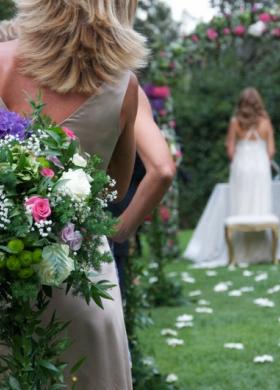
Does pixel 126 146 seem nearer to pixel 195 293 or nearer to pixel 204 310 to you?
pixel 204 310

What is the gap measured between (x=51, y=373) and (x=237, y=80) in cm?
1741

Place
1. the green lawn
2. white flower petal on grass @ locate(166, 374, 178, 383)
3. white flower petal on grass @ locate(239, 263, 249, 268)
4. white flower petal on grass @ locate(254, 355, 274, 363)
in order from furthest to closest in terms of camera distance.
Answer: white flower petal on grass @ locate(239, 263, 249, 268) < white flower petal on grass @ locate(254, 355, 274, 363) < the green lawn < white flower petal on grass @ locate(166, 374, 178, 383)

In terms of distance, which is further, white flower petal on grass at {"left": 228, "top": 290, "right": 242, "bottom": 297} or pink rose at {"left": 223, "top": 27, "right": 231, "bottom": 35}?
pink rose at {"left": 223, "top": 27, "right": 231, "bottom": 35}

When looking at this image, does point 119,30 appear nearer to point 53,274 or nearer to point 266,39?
point 53,274

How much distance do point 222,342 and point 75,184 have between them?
4.61m

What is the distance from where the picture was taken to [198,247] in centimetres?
1341

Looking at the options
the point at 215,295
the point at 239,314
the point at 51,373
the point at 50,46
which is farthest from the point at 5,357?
the point at 215,295

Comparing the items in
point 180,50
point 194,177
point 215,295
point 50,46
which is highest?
point 50,46

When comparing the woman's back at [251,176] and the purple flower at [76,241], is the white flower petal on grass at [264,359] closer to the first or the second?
the purple flower at [76,241]

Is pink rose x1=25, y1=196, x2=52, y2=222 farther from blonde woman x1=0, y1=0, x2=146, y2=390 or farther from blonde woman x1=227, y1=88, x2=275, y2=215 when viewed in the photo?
blonde woman x1=227, y1=88, x2=275, y2=215

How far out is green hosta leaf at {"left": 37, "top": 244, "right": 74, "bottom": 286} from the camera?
82.9 inches

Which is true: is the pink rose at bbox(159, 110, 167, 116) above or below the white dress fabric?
above

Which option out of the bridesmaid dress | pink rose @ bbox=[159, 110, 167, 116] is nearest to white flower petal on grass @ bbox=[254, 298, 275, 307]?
pink rose @ bbox=[159, 110, 167, 116]

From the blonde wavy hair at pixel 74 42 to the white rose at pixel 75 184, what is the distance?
→ 1.49 feet
